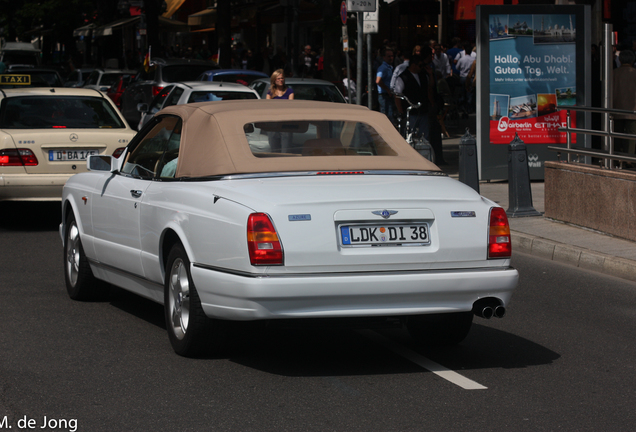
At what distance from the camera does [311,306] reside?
5359 millimetres

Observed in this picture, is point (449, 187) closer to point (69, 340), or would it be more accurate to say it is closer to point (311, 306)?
point (311, 306)

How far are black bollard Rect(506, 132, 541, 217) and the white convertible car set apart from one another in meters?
5.74

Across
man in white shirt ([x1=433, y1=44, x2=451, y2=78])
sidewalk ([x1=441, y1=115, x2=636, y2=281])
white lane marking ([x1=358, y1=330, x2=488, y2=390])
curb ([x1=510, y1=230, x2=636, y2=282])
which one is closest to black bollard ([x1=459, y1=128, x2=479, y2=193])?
sidewalk ([x1=441, y1=115, x2=636, y2=281])

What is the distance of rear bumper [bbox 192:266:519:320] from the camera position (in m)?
5.30

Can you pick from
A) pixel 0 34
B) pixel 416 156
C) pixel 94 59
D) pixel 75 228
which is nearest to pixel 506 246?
pixel 416 156

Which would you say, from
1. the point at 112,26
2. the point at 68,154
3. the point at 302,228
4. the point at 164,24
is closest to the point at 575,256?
the point at 302,228

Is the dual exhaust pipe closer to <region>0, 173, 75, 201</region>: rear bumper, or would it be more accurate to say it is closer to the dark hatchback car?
<region>0, 173, 75, 201</region>: rear bumper

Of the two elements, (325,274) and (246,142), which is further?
(246,142)

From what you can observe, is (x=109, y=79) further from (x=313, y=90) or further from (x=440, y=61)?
(x=313, y=90)

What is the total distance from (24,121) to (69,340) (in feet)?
21.6

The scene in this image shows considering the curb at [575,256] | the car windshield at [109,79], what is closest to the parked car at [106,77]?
the car windshield at [109,79]

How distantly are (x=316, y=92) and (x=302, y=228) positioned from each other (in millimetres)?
13705

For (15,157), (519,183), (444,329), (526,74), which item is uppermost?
(526,74)

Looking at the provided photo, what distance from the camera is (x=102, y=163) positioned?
7535 millimetres
